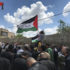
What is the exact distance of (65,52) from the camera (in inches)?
195

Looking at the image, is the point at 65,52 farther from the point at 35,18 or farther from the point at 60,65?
the point at 35,18

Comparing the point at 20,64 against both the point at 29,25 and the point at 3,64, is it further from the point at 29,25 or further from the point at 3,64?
the point at 29,25

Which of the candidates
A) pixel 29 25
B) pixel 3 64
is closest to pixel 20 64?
pixel 3 64

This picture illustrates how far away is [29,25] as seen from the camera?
32.8 ft

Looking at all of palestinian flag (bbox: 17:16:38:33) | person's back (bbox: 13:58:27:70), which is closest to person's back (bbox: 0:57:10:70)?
person's back (bbox: 13:58:27:70)

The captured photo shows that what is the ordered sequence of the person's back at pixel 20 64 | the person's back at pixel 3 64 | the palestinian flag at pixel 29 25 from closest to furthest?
the person's back at pixel 20 64
the person's back at pixel 3 64
the palestinian flag at pixel 29 25

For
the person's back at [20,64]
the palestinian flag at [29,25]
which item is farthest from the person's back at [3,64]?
the palestinian flag at [29,25]

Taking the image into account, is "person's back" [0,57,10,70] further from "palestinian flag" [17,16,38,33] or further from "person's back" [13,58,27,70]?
"palestinian flag" [17,16,38,33]

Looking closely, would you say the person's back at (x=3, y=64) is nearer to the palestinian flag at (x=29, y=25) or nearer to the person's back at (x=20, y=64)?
the person's back at (x=20, y=64)

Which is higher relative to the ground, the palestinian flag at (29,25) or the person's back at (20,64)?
the palestinian flag at (29,25)

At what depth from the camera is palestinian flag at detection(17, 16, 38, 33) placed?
32.2 feet

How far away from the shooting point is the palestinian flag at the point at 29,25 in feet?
32.2

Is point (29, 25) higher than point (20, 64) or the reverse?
higher

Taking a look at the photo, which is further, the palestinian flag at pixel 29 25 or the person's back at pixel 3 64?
→ the palestinian flag at pixel 29 25
